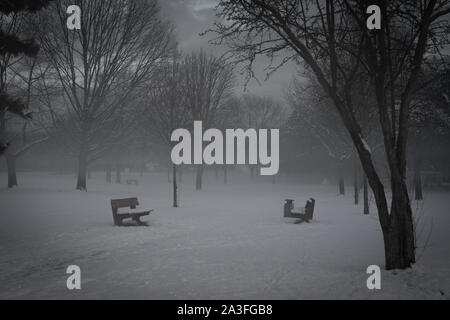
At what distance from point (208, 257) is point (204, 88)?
25.0 m

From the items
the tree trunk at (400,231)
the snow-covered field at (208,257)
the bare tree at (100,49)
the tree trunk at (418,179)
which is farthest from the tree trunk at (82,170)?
the tree trunk at (418,179)

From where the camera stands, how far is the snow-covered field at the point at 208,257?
5441 mm

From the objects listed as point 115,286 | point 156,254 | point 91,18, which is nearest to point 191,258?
point 156,254

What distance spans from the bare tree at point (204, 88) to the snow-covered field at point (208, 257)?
59.1 ft

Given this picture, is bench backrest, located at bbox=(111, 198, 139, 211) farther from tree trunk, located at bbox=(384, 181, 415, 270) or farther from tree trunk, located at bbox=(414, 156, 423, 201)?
tree trunk, located at bbox=(414, 156, 423, 201)

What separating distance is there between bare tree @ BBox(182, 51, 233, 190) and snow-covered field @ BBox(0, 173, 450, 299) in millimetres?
18025

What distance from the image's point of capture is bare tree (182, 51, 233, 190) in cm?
2952

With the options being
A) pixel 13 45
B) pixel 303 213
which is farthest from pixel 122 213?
pixel 303 213

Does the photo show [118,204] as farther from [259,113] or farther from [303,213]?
[259,113]

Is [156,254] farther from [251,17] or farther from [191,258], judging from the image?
[251,17]

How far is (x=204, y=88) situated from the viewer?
30891mm

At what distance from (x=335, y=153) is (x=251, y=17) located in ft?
77.4

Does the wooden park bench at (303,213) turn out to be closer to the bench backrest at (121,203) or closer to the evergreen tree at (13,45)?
the bench backrest at (121,203)
